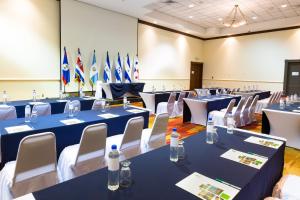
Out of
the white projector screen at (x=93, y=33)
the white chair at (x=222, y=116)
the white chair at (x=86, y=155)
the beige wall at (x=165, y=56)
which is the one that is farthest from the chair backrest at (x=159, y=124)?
the beige wall at (x=165, y=56)

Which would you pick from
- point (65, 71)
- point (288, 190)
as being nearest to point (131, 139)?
point (288, 190)

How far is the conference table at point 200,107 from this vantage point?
19.2 feet

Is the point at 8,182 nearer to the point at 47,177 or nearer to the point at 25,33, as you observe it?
the point at 47,177

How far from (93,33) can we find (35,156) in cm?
761

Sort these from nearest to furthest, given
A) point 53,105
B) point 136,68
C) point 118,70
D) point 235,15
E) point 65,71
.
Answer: point 53,105
point 65,71
point 118,70
point 235,15
point 136,68

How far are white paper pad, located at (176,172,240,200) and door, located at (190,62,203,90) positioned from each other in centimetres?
1338

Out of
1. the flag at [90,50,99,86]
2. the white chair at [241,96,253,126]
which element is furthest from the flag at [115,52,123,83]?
the white chair at [241,96,253,126]

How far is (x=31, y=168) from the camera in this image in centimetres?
205

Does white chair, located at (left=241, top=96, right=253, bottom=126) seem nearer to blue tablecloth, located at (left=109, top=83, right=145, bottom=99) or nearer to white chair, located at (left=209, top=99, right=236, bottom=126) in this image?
white chair, located at (left=209, top=99, right=236, bottom=126)

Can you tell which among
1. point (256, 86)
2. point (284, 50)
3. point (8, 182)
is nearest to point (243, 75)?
point (256, 86)

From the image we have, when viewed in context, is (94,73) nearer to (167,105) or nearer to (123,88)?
(123,88)

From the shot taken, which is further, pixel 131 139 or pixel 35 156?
pixel 131 139

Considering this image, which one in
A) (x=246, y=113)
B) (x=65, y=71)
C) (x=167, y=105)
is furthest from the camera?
(x=65, y=71)

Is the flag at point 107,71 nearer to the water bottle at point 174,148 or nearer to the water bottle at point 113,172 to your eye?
the water bottle at point 174,148
